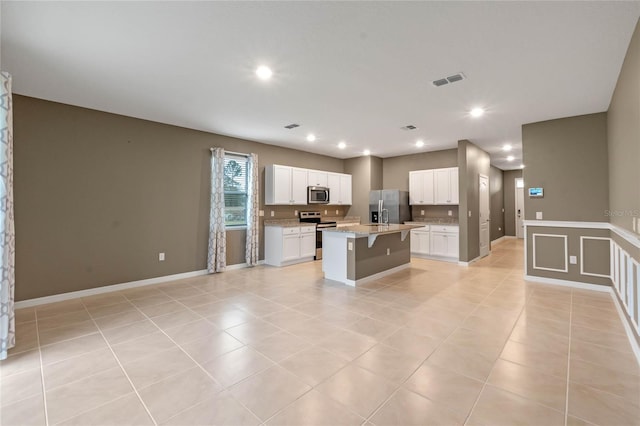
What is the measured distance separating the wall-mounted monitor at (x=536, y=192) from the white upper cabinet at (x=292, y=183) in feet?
13.9

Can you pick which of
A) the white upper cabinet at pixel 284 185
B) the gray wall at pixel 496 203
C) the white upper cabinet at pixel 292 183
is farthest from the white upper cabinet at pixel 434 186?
the gray wall at pixel 496 203

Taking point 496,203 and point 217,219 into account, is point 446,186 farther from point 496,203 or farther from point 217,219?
point 217,219

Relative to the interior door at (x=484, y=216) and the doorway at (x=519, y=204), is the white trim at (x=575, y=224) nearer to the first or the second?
the interior door at (x=484, y=216)

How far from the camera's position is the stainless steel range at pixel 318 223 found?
6898 mm

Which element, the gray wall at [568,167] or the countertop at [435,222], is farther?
the countertop at [435,222]

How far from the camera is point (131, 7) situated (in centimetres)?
212

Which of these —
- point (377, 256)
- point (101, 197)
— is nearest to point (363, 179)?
point (377, 256)

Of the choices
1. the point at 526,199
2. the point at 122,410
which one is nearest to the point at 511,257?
the point at 526,199

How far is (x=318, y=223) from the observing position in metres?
7.03

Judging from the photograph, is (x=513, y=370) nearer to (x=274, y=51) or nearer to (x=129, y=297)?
(x=274, y=51)

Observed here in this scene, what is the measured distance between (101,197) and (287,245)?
329 cm

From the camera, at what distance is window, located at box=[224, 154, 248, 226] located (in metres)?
5.89

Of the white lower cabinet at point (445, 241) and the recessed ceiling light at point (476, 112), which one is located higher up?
the recessed ceiling light at point (476, 112)

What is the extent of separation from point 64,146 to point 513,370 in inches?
226
